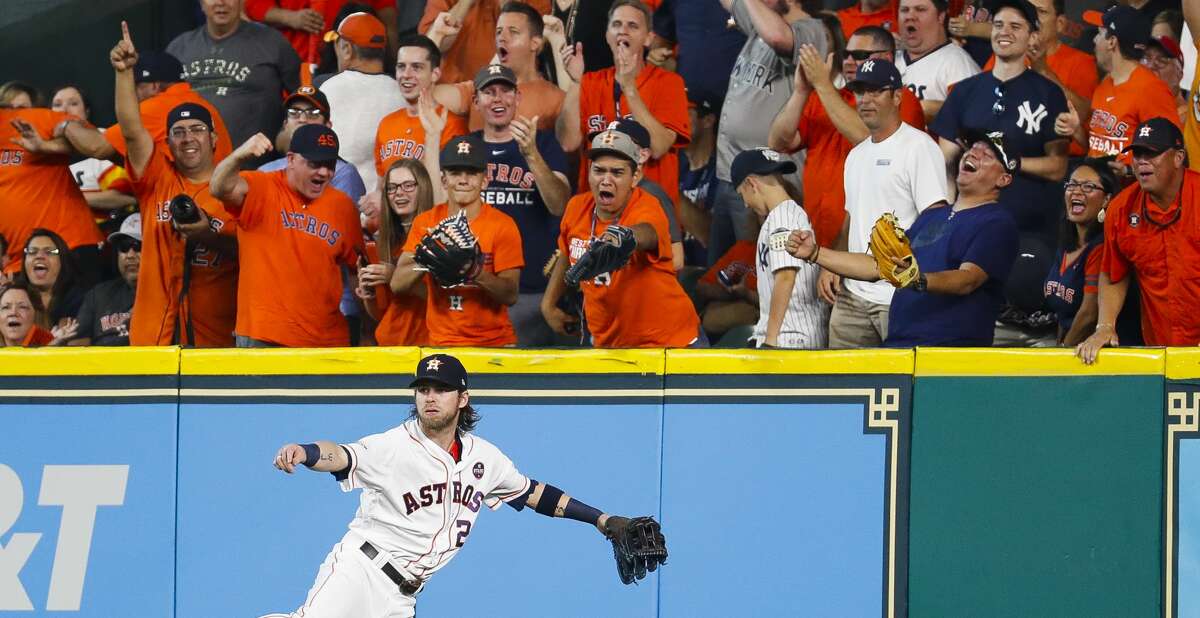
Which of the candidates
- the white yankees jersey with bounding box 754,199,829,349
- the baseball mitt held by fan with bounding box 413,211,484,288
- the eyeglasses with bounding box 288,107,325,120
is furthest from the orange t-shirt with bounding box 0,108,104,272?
the white yankees jersey with bounding box 754,199,829,349

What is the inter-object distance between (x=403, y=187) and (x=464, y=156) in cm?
64

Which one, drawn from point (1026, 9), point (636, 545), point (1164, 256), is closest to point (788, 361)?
point (636, 545)

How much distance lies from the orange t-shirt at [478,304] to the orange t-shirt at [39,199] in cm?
290

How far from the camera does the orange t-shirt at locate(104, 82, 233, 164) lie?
30.8 feet

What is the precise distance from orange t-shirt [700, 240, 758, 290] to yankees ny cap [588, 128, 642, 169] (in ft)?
4.28

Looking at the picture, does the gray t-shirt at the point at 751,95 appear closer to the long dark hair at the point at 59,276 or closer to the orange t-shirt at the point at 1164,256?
the orange t-shirt at the point at 1164,256

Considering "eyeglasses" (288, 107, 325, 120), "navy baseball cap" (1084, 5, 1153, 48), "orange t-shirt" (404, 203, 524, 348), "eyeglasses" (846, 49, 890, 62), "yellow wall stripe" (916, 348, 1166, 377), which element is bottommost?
"yellow wall stripe" (916, 348, 1166, 377)

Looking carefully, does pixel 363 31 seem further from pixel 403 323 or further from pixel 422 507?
pixel 422 507

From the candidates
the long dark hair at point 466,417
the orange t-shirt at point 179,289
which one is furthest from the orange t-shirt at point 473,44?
the long dark hair at point 466,417

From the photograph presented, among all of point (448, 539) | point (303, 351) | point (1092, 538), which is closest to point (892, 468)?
point (1092, 538)

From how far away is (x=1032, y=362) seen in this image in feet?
24.7

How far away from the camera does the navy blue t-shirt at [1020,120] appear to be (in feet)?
29.2

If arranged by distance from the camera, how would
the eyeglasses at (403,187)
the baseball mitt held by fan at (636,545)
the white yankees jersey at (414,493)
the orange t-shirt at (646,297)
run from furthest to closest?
the eyeglasses at (403,187)
the orange t-shirt at (646,297)
the white yankees jersey at (414,493)
the baseball mitt held by fan at (636,545)

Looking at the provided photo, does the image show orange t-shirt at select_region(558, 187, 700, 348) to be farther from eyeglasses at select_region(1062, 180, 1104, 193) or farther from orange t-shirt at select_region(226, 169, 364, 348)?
eyeglasses at select_region(1062, 180, 1104, 193)
